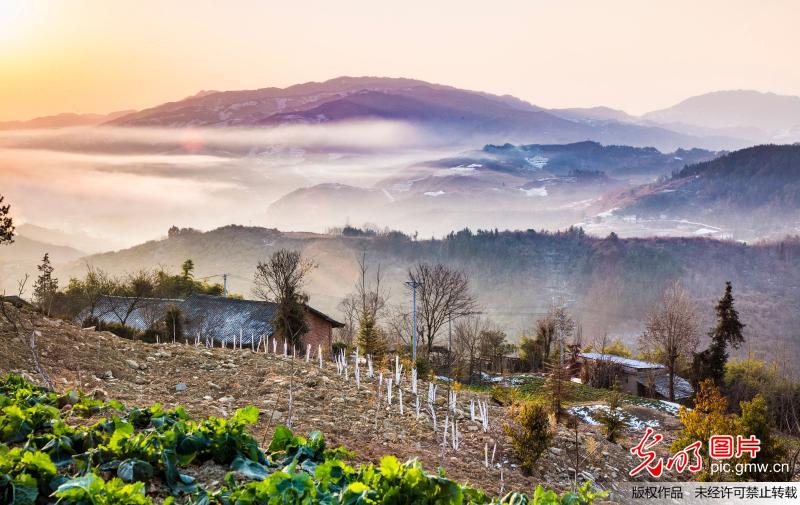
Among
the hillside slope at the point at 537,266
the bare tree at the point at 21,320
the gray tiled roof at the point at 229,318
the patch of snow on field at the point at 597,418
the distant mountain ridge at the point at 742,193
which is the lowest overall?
the hillside slope at the point at 537,266

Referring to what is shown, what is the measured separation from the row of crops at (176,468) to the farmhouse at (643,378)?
105ft

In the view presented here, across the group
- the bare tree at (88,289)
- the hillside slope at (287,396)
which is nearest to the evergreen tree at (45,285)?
the bare tree at (88,289)

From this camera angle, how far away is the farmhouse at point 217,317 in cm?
3256

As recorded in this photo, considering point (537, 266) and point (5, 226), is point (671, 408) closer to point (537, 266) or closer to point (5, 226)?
point (5, 226)

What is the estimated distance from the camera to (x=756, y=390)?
1400 inches

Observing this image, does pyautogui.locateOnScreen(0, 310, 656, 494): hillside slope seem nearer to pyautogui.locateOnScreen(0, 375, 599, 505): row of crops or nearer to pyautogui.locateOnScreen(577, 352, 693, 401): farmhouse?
pyautogui.locateOnScreen(0, 375, 599, 505): row of crops

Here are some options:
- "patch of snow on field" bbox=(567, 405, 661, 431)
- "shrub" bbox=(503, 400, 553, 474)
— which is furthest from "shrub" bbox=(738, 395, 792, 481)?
"patch of snow on field" bbox=(567, 405, 661, 431)

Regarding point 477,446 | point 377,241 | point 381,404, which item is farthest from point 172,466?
point 377,241

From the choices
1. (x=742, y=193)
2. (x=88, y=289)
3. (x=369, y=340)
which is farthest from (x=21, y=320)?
(x=742, y=193)

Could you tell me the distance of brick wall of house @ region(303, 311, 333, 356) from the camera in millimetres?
32438

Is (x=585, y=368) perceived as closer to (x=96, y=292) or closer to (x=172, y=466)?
(x=96, y=292)

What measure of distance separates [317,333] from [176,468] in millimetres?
27670

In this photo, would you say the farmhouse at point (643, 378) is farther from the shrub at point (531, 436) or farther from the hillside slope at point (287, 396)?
the shrub at point (531, 436)

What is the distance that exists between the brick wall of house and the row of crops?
24.0 meters
